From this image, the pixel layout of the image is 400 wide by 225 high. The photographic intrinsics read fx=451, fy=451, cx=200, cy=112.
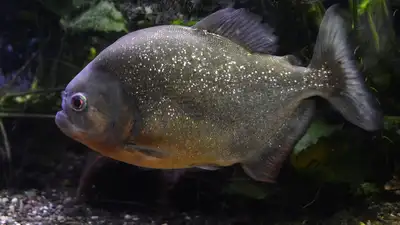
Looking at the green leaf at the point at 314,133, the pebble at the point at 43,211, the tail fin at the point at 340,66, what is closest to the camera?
the tail fin at the point at 340,66

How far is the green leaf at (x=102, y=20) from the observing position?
2922 mm

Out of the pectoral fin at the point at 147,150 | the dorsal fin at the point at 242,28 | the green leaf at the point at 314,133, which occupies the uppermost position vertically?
the dorsal fin at the point at 242,28

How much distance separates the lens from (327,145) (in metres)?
2.79

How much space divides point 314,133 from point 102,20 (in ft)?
5.05

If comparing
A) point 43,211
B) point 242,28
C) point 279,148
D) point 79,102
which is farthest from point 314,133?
point 43,211

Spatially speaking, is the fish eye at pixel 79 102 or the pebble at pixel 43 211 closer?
the fish eye at pixel 79 102

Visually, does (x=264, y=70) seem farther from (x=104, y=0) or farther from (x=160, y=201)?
(x=104, y=0)

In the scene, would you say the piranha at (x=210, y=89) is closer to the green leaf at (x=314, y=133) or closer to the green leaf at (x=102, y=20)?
the green leaf at (x=314, y=133)

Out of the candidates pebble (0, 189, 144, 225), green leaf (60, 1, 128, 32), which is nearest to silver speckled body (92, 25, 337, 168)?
green leaf (60, 1, 128, 32)

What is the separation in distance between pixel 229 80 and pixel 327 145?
4.63 feet

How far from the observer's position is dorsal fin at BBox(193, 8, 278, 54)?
1.58 metres

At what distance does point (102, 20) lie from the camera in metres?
2.96

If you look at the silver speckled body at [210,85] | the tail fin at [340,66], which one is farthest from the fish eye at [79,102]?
the tail fin at [340,66]

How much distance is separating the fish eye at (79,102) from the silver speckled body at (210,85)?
0.14m
